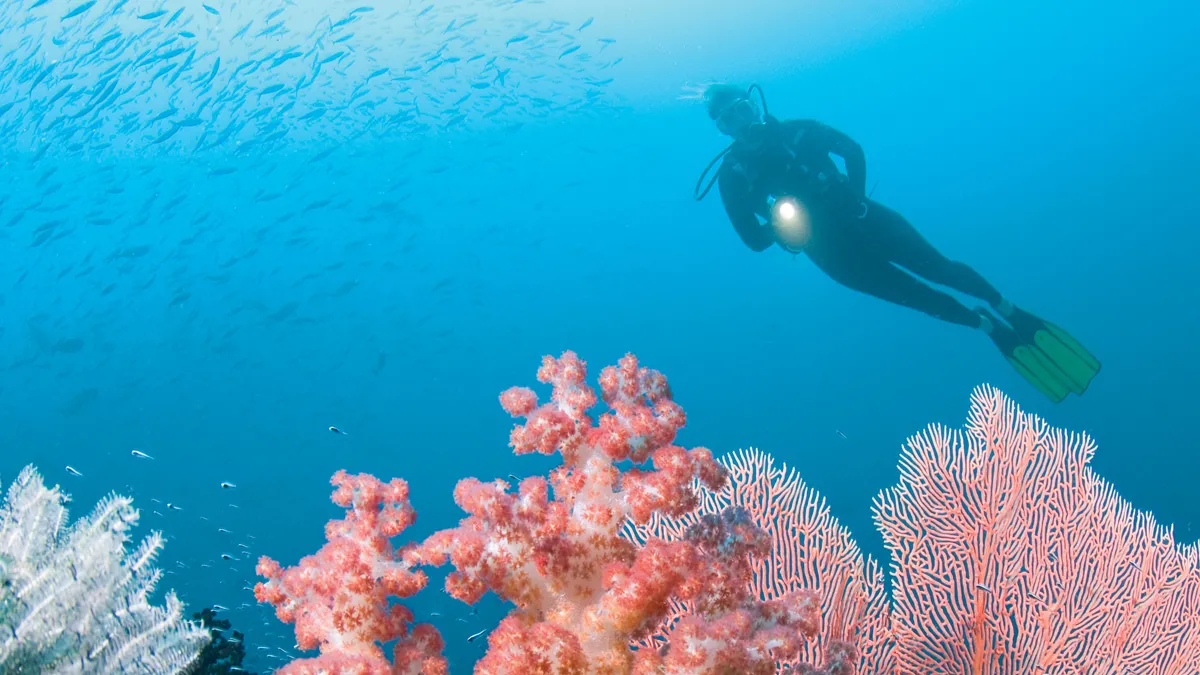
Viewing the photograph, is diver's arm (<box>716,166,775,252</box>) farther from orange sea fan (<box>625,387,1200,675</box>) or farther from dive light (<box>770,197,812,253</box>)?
orange sea fan (<box>625,387,1200,675</box>)

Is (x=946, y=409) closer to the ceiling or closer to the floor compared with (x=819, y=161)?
closer to the floor

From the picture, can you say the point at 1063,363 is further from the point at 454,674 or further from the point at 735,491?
the point at 454,674

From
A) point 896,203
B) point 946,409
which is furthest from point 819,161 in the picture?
point 896,203

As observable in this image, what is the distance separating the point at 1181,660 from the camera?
4473 mm

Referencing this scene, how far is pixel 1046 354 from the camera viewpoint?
7.75 m

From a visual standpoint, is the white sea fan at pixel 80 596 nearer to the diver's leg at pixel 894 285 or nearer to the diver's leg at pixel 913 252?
the diver's leg at pixel 894 285

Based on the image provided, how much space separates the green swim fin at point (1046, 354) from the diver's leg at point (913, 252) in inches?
14.9

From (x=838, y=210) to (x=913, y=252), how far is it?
107 centimetres

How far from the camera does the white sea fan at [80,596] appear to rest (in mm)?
2355

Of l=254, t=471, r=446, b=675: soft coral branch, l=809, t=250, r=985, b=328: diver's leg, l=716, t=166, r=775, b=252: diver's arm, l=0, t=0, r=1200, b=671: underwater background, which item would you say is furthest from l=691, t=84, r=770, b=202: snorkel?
l=0, t=0, r=1200, b=671: underwater background

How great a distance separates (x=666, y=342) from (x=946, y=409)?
77.5 feet

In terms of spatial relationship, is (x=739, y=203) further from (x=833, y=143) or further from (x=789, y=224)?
(x=833, y=143)

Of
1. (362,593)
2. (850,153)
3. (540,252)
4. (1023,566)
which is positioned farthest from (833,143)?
(540,252)

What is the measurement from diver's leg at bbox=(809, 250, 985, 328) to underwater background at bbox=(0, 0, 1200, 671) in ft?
50.0
